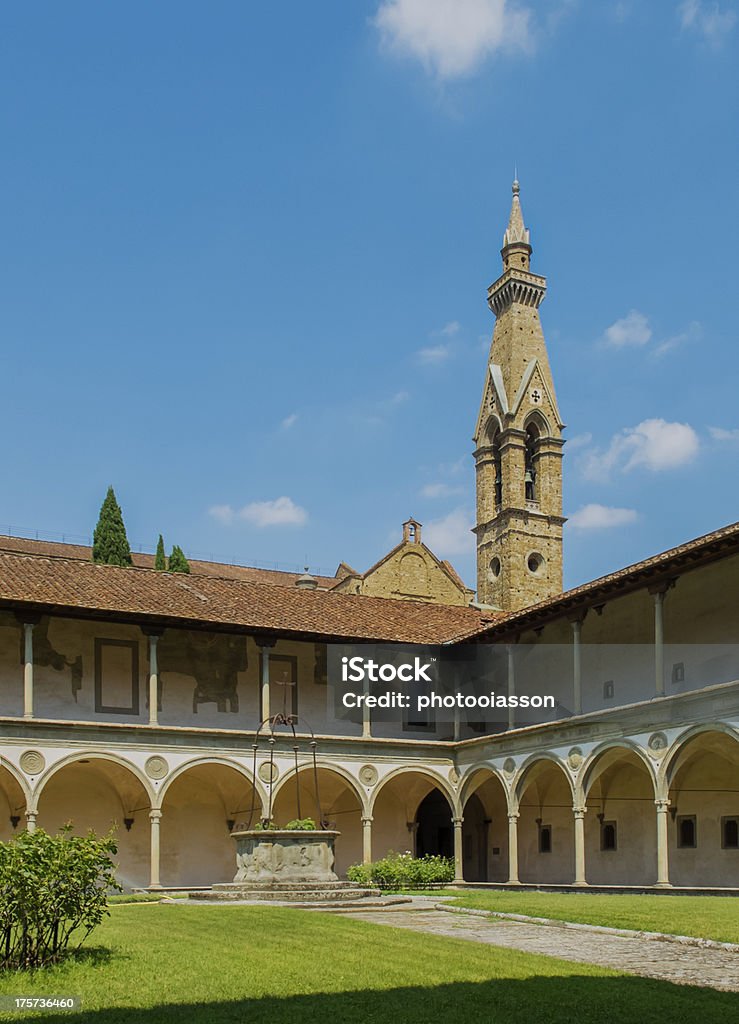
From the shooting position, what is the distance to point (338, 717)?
32.8 metres

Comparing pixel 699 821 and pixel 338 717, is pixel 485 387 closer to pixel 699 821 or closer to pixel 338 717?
pixel 338 717

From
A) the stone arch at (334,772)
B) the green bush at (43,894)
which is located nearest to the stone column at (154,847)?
the stone arch at (334,772)

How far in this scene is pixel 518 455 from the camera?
205 feet

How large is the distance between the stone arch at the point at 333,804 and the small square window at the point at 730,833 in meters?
9.26

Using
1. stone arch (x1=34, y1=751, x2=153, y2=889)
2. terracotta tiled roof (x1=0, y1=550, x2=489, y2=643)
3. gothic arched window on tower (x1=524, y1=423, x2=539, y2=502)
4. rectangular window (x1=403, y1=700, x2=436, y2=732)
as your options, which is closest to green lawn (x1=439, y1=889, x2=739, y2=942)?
terracotta tiled roof (x1=0, y1=550, x2=489, y2=643)

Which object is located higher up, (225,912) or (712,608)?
(712,608)

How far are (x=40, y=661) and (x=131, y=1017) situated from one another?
866 inches

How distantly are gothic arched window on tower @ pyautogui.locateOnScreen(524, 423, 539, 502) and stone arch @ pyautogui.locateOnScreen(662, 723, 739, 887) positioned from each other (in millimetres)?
37054

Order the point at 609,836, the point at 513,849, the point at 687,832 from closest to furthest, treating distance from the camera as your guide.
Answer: the point at 687,832
the point at 609,836
the point at 513,849

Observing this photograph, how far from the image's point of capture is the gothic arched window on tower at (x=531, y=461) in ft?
208

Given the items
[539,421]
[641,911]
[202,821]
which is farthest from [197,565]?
[641,911]

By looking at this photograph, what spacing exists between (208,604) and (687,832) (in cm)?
1273

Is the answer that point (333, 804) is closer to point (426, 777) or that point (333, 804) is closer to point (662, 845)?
point (426, 777)

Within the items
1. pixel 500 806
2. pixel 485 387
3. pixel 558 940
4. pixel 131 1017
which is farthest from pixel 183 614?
pixel 485 387
